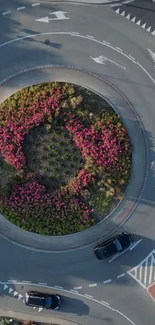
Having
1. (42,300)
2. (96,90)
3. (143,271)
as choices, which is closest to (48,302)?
(42,300)

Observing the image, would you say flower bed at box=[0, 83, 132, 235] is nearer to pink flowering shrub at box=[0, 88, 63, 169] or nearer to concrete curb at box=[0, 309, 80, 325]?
pink flowering shrub at box=[0, 88, 63, 169]

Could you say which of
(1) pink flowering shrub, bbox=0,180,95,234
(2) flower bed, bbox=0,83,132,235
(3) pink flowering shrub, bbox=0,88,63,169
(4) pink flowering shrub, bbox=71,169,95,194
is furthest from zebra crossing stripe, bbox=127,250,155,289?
(3) pink flowering shrub, bbox=0,88,63,169

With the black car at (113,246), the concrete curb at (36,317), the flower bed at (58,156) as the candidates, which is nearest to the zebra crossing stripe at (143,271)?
the black car at (113,246)

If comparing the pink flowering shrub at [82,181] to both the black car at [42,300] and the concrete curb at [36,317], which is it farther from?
the concrete curb at [36,317]

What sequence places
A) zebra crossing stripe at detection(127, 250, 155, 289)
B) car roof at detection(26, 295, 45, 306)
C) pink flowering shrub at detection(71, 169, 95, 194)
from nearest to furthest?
pink flowering shrub at detection(71, 169, 95, 194) < car roof at detection(26, 295, 45, 306) < zebra crossing stripe at detection(127, 250, 155, 289)

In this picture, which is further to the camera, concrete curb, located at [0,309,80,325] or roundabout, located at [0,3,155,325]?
concrete curb, located at [0,309,80,325]
